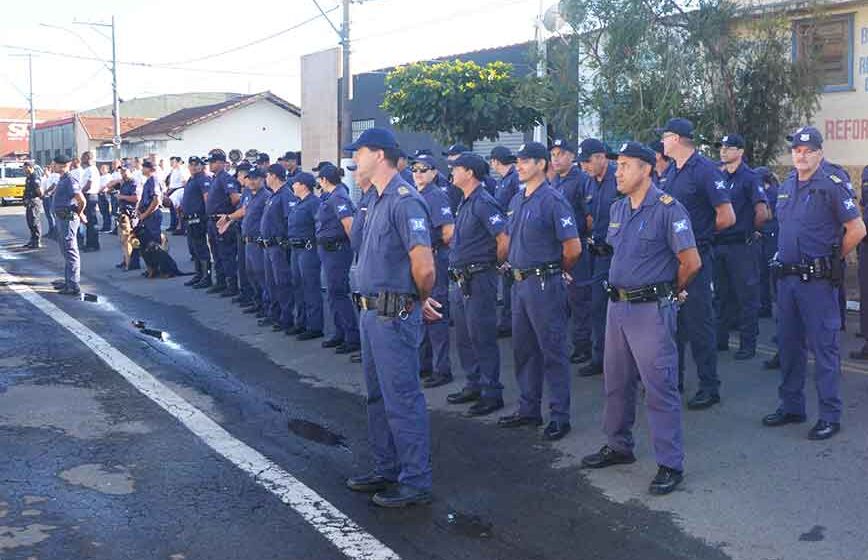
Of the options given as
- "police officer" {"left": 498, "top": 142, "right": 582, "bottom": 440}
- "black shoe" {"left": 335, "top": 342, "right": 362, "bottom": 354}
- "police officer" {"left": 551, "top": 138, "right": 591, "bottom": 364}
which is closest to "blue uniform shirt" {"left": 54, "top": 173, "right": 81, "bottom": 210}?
"black shoe" {"left": 335, "top": 342, "right": 362, "bottom": 354}

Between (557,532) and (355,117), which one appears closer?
(557,532)

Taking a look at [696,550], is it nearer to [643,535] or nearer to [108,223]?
[643,535]

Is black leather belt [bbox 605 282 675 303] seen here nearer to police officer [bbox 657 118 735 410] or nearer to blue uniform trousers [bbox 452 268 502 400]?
police officer [bbox 657 118 735 410]

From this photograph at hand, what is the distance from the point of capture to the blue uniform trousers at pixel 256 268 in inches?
470

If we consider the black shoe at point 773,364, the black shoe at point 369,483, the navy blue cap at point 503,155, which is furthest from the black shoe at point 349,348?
the black shoe at point 369,483

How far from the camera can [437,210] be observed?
320 inches

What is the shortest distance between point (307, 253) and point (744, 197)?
459 centimetres

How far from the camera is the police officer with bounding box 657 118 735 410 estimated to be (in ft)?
24.1

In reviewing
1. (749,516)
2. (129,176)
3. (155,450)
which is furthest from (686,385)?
(129,176)

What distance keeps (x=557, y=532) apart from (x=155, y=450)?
291 centimetres

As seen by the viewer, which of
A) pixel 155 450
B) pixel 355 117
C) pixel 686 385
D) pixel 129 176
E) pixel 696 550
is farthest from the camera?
pixel 355 117

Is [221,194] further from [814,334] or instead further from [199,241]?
[814,334]

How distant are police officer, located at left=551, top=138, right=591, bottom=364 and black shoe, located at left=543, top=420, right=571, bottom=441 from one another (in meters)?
2.47

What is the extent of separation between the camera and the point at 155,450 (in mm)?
6488
